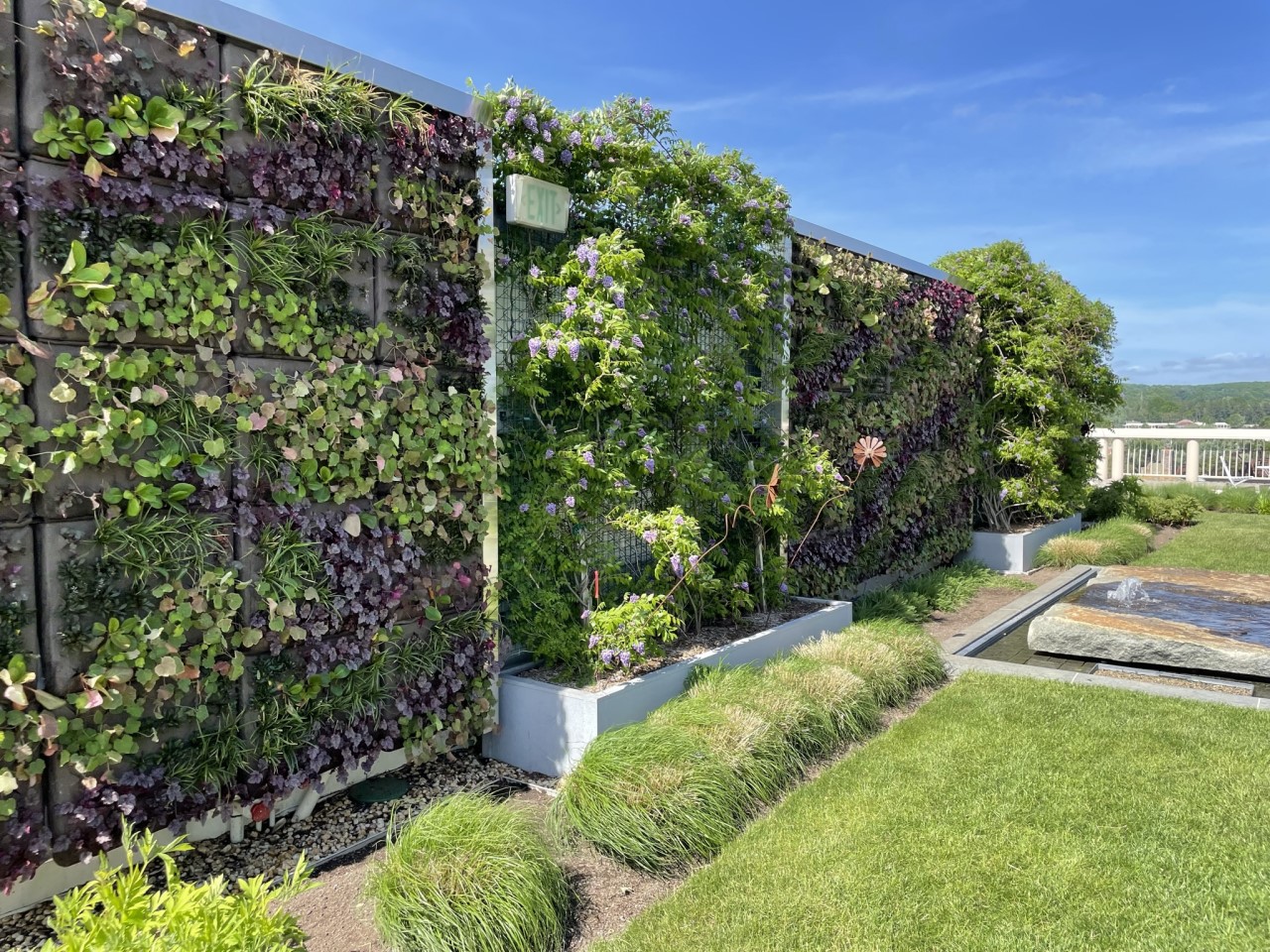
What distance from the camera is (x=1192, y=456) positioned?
60.6 feet

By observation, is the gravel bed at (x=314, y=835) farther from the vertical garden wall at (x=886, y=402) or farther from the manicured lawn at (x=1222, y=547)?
the manicured lawn at (x=1222, y=547)

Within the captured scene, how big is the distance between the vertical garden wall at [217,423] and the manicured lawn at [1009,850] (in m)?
1.61

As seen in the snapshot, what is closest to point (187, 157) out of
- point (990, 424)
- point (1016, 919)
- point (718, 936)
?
point (718, 936)

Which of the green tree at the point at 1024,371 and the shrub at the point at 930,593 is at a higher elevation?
the green tree at the point at 1024,371

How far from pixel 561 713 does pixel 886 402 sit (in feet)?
16.1

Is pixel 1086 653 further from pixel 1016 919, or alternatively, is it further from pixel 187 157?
pixel 187 157

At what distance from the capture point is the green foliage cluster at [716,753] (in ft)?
10.1

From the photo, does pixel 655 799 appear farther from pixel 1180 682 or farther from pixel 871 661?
pixel 1180 682

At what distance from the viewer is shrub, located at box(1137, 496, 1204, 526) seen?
12609 millimetres

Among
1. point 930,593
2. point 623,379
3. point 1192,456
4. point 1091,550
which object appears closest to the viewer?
point 623,379

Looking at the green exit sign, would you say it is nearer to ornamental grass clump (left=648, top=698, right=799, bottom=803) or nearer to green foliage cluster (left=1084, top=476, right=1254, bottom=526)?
ornamental grass clump (left=648, top=698, right=799, bottom=803)

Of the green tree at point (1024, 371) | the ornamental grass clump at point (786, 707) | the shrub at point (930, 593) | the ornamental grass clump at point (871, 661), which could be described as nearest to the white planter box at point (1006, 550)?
the shrub at point (930, 593)

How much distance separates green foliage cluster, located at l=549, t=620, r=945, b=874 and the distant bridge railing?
16.9 m

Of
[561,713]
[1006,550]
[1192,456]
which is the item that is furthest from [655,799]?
[1192,456]
